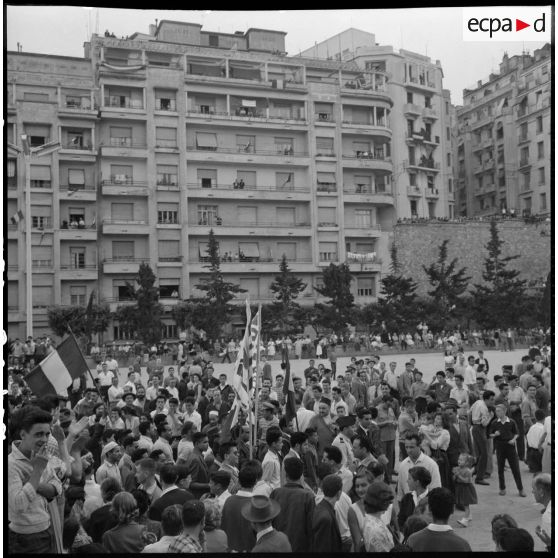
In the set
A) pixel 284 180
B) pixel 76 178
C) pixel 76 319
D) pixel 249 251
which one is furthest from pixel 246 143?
pixel 76 319

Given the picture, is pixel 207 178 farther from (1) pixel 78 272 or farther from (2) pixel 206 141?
(1) pixel 78 272

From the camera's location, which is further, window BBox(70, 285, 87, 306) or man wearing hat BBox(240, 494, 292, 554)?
window BBox(70, 285, 87, 306)

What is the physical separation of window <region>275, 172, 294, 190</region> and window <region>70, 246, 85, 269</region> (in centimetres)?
1407

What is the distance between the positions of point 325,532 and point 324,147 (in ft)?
153

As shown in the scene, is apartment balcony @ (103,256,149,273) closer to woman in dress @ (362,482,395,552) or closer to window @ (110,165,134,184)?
window @ (110,165,134,184)

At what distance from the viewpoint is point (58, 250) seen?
145 ft

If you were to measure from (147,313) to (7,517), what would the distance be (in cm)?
3593

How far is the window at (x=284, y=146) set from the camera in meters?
49.7

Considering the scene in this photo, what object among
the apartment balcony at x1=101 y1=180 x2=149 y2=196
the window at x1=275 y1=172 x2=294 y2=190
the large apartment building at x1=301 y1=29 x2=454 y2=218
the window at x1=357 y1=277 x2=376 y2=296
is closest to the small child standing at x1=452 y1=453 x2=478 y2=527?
the apartment balcony at x1=101 y1=180 x2=149 y2=196

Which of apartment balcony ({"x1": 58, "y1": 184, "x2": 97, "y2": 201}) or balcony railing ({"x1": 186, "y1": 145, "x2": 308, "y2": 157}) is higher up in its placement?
balcony railing ({"x1": 186, "y1": 145, "x2": 308, "y2": 157})

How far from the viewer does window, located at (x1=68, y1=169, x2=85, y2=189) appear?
45.7 m

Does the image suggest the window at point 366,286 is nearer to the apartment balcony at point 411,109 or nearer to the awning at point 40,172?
the apartment balcony at point 411,109

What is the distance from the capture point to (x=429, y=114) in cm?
5744

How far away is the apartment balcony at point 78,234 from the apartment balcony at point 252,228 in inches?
248
